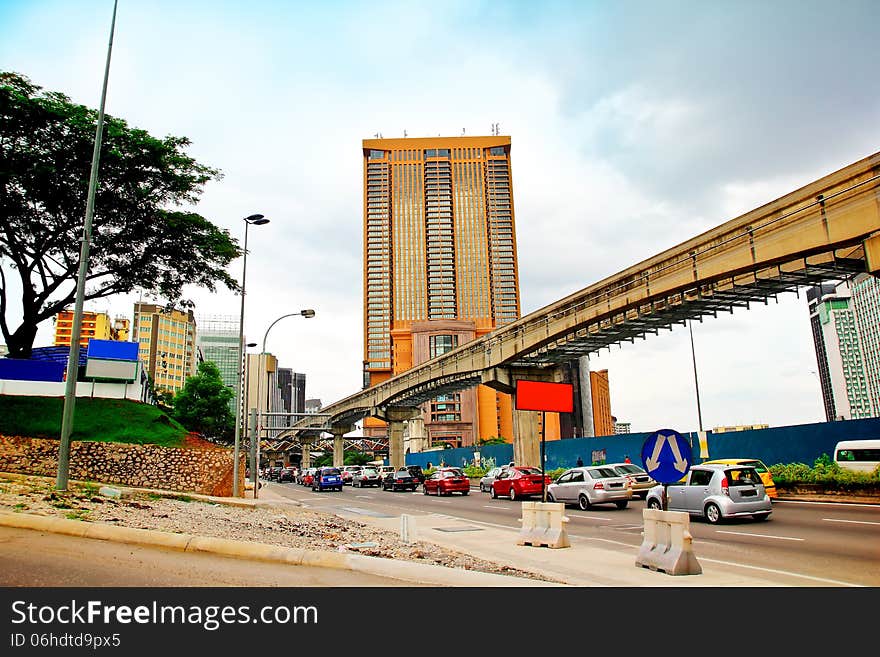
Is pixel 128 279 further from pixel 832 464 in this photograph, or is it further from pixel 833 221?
pixel 832 464

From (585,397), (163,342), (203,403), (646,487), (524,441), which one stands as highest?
(163,342)

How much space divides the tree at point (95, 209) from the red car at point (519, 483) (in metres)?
18.4

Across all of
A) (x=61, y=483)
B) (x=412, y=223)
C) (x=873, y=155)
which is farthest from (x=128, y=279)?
(x=412, y=223)

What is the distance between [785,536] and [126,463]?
82.5 ft

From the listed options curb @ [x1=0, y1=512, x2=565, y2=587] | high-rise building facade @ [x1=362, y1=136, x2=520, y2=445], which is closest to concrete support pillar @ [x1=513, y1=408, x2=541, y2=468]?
curb @ [x1=0, y1=512, x2=565, y2=587]

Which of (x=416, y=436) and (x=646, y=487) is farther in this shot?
(x=416, y=436)

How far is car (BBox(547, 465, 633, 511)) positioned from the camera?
2286 cm

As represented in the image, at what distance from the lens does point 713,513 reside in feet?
55.9

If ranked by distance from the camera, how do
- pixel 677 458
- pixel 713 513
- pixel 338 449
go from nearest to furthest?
pixel 677 458 → pixel 713 513 → pixel 338 449

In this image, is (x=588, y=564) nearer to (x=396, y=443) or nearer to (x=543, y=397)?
(x=543, y=397)

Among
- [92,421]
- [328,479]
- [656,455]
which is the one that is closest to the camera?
[656,455]

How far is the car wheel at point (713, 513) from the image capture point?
16906 mm

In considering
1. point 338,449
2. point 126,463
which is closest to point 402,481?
point 126,463
